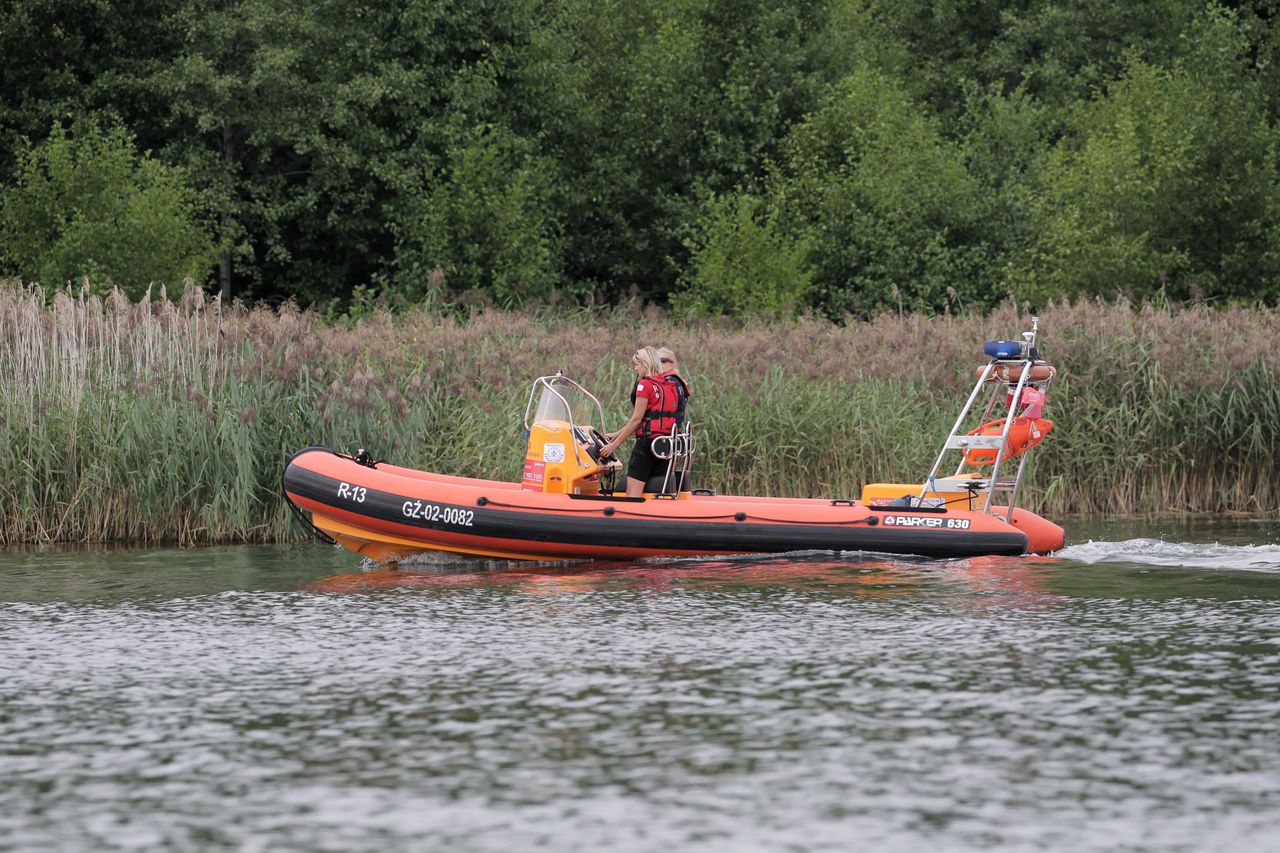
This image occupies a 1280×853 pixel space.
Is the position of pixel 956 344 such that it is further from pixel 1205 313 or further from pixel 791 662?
pixel 791 662

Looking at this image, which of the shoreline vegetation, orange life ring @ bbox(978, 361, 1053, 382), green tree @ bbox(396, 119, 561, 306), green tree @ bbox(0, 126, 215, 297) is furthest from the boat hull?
green tree @ bbox(396, 119, 561, 306)

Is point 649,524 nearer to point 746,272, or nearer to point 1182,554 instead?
point 1182,554

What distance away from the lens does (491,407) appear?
15023mm

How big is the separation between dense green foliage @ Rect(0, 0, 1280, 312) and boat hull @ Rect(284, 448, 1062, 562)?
10174 mm

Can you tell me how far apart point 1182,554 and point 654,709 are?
5669 mm

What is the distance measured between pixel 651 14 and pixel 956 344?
19.3 m

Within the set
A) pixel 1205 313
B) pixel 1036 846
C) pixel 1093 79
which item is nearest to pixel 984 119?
pixel 1093 79

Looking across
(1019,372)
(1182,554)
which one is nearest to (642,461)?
(1019,372)

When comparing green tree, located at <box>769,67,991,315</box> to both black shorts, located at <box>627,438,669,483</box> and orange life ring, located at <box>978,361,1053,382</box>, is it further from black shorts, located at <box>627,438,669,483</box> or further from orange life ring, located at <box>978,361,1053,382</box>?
orange life ring, located at <box>978,361,1053,382</box>

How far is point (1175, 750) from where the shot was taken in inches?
269

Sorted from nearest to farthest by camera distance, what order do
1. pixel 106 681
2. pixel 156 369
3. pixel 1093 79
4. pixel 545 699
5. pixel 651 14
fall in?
pixel 545 699 → pixel 106 681 → pixel 156 369 → pixel 651 14 → pixel 1093 79

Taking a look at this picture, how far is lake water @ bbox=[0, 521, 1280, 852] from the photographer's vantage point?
5996 mm

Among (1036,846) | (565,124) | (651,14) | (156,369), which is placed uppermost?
(651,14)

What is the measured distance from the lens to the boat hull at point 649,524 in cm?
1238
